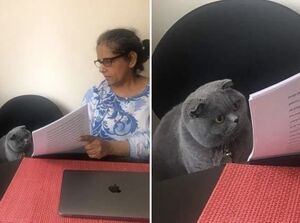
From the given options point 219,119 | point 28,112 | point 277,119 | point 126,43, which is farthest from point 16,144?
point 277,119

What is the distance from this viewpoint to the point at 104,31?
2.28 feet

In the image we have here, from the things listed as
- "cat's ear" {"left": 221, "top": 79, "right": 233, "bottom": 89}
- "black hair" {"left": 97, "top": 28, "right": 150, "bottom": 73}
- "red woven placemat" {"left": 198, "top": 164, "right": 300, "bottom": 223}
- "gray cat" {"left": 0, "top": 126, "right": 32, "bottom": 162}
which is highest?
"black hair" {"left": 97, "top": 28, "right": 150, "bottom": 73}

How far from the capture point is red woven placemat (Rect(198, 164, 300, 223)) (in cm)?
41

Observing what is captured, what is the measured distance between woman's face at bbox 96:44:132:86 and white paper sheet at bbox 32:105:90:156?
0.25 feet

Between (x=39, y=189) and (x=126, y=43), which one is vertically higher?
(x=126, y=43)

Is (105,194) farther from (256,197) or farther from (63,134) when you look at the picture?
(256,197)

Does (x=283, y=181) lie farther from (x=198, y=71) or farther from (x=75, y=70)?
(x=75, y=70)

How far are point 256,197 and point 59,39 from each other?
48 centimetres

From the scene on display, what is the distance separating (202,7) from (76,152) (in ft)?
1.18

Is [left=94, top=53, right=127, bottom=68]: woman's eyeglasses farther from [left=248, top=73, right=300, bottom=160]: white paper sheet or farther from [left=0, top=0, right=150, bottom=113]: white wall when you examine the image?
[left=248, top=73, right=300, bottom=160]: white paper sheet

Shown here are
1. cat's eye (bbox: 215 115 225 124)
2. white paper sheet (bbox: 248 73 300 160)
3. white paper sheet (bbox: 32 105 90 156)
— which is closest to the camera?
white paper sheet (bbox: 248 73 300 160)

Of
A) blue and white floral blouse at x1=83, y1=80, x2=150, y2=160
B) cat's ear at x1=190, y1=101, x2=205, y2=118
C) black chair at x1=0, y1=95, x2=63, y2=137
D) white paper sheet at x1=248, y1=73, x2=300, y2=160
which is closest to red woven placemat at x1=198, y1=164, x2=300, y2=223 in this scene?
white paper sheet at x1=248, y1=73, x2=300, y2=160

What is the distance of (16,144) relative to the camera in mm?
736

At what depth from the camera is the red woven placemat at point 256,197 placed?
41 cm
